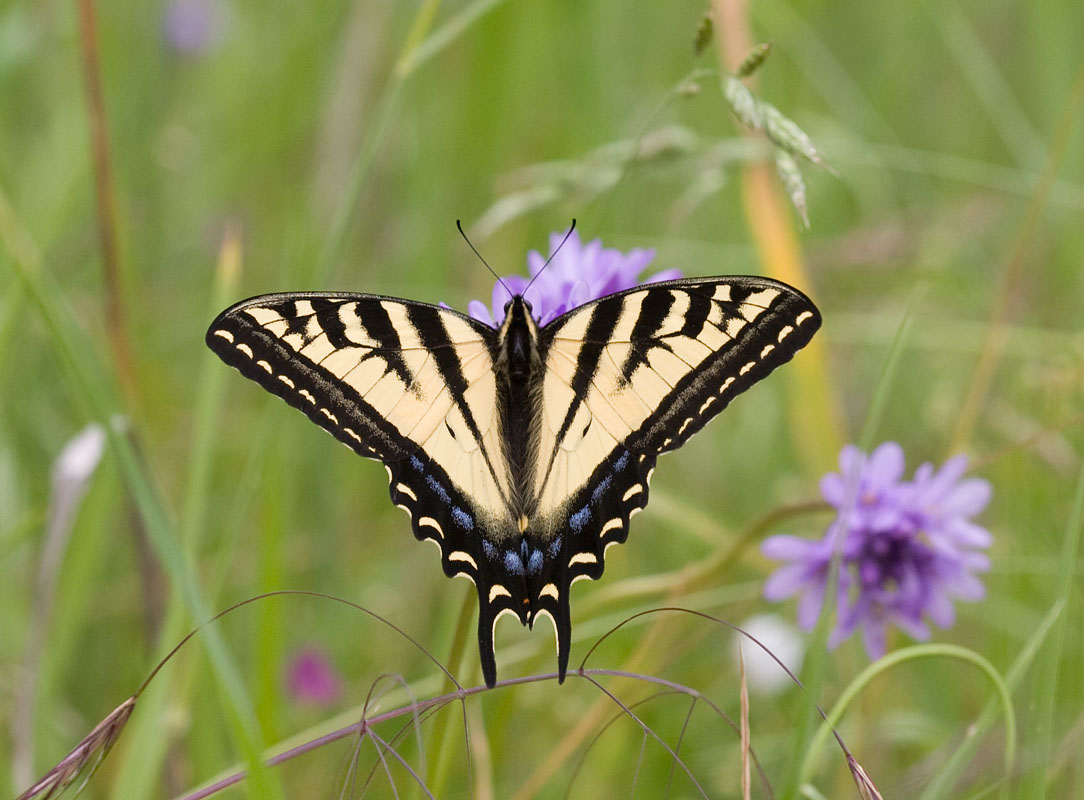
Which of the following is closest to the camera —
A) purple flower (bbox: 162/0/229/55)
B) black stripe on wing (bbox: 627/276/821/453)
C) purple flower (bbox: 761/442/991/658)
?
black stripe on wing (bbox: 627/276/821/453)

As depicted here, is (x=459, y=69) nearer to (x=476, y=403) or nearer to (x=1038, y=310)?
(x=1038, y=310)

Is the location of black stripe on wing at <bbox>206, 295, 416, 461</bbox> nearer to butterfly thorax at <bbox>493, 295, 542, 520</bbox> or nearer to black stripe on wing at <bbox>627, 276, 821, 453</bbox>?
butterfly thorax at <bbox>493, 295, 542, 520</bbox>

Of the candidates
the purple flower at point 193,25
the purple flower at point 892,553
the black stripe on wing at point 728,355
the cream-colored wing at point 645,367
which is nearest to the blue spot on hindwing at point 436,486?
the cream-colored wing at point 645,367

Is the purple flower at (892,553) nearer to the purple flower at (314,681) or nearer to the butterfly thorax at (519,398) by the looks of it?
the butterfly thorax at (519,398)

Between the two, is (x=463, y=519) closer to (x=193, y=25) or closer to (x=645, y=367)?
(x=645, y=367)

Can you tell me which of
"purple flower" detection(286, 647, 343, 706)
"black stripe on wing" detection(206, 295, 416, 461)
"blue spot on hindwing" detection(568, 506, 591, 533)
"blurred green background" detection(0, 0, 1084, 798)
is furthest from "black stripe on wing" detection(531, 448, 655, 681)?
"purple flower" detection(286, 647, 343, 706)

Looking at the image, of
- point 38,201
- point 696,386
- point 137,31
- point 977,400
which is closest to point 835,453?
point 977,400

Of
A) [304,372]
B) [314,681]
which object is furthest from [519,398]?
[314,681]

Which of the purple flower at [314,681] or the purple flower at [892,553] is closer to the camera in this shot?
the purple flower at [892,553]

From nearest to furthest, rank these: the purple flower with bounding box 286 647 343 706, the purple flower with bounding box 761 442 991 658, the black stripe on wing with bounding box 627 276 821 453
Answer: the black stripe on wing with bounding box 627 276 821 453, the purple flower with bounding box 761 442 991 658, the purple flower with bounding box 286 647 343 706
